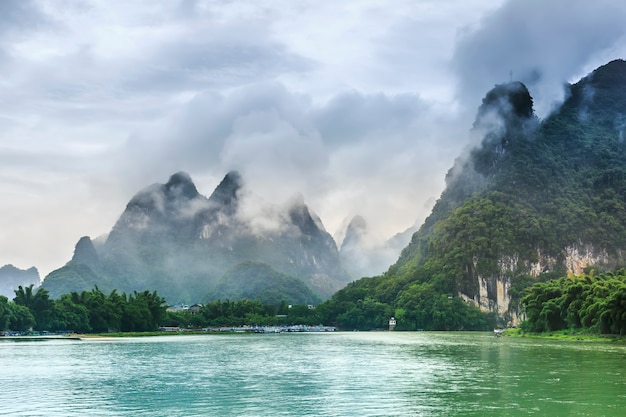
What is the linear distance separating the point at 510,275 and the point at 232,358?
335 ft

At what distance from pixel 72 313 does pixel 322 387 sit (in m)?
75.6

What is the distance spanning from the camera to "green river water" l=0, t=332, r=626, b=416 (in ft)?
75.2

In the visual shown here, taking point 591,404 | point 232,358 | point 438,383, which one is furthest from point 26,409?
point 232,358

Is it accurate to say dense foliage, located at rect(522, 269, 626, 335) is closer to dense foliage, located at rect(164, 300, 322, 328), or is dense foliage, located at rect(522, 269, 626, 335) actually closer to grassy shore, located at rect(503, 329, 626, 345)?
grassy shore, located at rect(503, 329, 626, 345)

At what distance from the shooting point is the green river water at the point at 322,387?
22906 millimetres

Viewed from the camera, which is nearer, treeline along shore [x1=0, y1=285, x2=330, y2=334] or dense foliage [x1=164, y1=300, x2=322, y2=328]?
treeline along shore [x1=0, y1=285, x2=330, y2=334]

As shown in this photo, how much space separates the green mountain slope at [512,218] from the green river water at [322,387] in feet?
305

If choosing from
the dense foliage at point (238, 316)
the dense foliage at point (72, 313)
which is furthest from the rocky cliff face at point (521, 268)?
the dense foliage at point (72, 313)

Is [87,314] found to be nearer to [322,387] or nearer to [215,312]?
[215,312]

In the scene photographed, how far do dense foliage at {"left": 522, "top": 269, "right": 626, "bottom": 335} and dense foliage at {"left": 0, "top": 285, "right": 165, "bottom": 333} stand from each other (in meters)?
56.5

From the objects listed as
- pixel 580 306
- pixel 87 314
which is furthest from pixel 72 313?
pixel 580 306

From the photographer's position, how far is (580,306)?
76.4 meters

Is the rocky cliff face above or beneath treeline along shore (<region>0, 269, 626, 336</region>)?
above

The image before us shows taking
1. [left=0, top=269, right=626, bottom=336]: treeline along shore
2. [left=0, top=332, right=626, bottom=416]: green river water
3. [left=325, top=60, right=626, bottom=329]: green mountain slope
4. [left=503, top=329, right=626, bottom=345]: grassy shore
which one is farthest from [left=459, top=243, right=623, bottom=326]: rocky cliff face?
[left=0, top=332, right=626, bottom=416]: green river water
